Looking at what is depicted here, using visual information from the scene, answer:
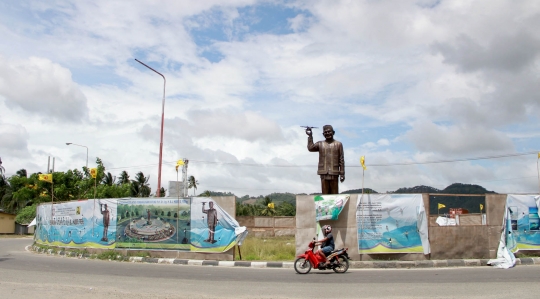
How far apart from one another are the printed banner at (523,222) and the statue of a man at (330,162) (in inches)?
233

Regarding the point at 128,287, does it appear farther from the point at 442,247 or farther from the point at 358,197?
the point at 442,247

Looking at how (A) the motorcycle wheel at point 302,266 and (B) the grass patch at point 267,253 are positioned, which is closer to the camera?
(A) the motorcycle wheel at point 302,266

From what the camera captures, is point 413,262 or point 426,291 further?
point 413,262

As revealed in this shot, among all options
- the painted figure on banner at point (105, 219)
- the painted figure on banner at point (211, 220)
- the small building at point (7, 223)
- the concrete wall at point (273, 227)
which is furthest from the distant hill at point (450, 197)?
the small building at point (7, 223)

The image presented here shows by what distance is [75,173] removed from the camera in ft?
193

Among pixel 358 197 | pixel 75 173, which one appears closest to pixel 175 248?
pixel 358 197

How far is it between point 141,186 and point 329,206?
58.3 meters

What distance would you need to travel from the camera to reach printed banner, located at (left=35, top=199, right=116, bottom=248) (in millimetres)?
20766

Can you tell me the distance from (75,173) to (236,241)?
4564 cm

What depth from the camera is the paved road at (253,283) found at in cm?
1060

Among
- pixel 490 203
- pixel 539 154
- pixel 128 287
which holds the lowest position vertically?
pixel 128 287

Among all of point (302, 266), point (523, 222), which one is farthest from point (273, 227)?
point (302, 266)

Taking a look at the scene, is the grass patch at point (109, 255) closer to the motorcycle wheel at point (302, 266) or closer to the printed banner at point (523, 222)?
the motorcycle wheel at point (302, 266)

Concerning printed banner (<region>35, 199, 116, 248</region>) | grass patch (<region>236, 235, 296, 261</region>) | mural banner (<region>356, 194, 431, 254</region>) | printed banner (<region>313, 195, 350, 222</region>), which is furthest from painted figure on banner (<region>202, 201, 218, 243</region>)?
mural banner (<region>356, 194, 431, 254</region>)
